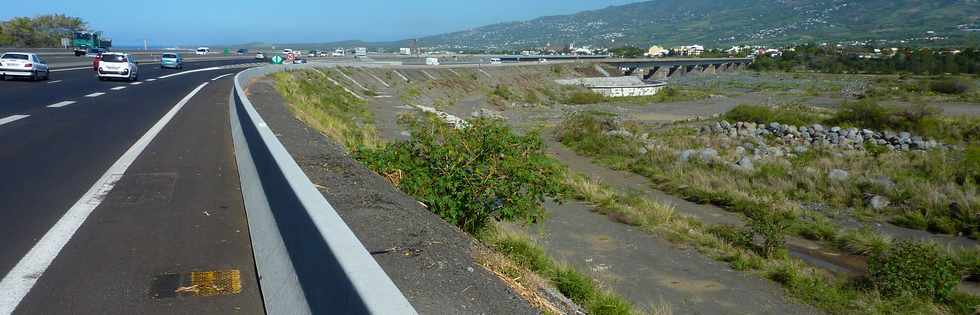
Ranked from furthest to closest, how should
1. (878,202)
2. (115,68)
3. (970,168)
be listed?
(115,68) → (970,168) → (878,202)

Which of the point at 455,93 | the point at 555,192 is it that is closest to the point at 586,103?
the point at 455,93

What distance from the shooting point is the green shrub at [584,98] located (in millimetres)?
75875

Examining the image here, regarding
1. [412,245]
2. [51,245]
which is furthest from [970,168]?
[51,245]

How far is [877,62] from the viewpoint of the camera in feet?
447

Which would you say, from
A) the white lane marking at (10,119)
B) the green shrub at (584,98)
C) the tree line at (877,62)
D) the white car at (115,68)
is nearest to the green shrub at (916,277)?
the white lane marking at (10,119)

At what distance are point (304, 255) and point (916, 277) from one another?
39.0ft

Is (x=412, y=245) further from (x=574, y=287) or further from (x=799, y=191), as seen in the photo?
(x=799, y=191)

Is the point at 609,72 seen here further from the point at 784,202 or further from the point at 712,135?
the point at 784,202

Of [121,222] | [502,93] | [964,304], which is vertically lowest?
[502,93]

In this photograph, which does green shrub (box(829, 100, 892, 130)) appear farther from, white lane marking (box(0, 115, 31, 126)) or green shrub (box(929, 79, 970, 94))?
green shrub (box(929, 79, 970, 94))

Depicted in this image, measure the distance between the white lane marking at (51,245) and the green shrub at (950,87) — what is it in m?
89.0

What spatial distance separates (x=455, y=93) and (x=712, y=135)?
103ft

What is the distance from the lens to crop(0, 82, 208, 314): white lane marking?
17.0ft

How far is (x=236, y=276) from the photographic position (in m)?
5.85
